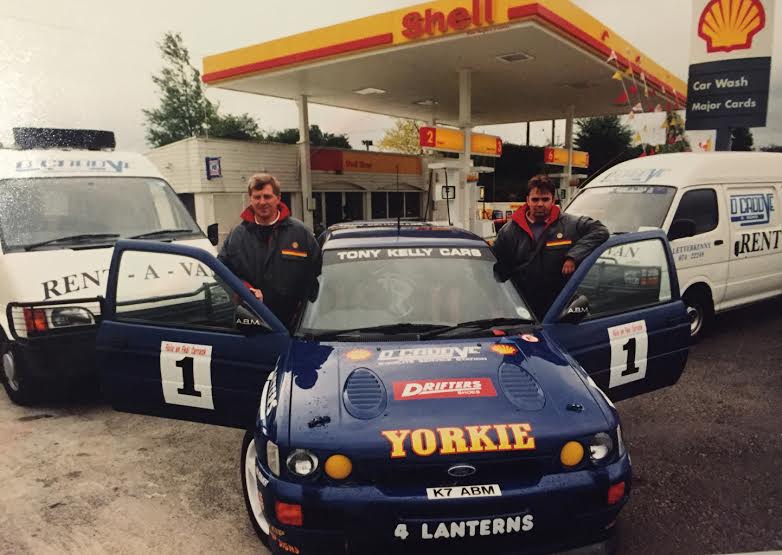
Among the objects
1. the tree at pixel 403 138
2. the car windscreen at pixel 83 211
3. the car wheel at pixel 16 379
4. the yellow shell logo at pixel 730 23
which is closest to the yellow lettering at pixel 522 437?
the car wheel at pixel 16 379

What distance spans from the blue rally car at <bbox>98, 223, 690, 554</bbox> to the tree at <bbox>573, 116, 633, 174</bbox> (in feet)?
128

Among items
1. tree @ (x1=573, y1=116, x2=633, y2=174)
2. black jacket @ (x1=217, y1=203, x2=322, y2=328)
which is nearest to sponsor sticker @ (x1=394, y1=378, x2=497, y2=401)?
black jacket @ (x1=217, y1=203, x2=322, y2=328)

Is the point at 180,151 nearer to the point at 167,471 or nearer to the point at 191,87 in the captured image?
the point at 167,471

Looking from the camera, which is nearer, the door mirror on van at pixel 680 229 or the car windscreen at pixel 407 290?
the car windscreen at pixel 407 290

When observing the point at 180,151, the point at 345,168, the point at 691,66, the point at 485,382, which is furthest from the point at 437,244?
the point at 345,168

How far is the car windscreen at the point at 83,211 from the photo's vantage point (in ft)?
15.3

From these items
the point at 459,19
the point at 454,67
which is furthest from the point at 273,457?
the point at 454,67

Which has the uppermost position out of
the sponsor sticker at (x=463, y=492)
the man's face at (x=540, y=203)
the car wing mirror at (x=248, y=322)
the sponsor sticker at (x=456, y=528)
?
the man's face at (x=540, y=203)

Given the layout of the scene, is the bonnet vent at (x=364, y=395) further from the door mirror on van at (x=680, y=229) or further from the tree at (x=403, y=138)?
the tree at (x=403, y=138)

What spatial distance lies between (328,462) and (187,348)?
1369 mm

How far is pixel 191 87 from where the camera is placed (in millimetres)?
43312

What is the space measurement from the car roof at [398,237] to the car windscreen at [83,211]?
7.15 ft

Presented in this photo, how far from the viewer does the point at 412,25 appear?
1112 centimetres

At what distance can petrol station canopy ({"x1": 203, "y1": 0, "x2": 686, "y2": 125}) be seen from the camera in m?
10.5
